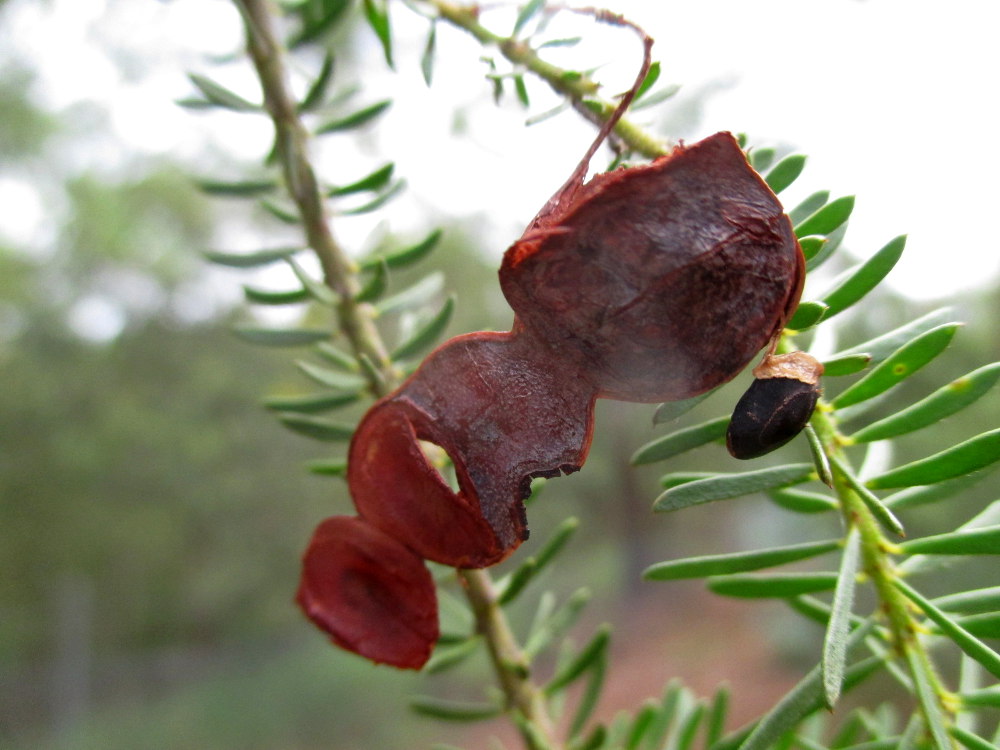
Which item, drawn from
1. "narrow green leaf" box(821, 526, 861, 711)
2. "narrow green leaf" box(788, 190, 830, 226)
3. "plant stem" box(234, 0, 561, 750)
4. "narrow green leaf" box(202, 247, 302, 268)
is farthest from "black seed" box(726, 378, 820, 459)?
"narrow green leaf" box(202, 247, 302, 268)

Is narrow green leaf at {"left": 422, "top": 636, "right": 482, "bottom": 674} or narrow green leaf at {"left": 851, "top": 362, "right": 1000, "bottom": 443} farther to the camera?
narrow green leaf at {"left": 422, "top": 636, "right": 482, "bottom": 674}

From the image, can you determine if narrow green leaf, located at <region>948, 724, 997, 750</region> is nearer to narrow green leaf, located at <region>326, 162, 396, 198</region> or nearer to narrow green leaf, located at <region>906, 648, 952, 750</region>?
narrow green leaf, located at <region>906, 648, 952, 750</region>

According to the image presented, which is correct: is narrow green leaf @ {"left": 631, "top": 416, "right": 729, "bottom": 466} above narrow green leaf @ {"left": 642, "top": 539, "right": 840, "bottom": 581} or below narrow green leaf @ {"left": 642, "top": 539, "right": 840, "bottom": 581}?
above

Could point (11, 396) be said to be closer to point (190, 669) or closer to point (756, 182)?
point (190, 669)

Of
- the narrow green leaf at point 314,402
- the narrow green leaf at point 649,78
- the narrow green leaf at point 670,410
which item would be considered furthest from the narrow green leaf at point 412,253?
the narrow green leaf at point 670,410

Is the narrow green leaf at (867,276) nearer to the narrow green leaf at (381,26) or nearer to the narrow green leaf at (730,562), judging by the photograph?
the narrow green leaf at (730,562)

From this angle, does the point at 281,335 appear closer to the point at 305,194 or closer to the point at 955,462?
the point at 305,194

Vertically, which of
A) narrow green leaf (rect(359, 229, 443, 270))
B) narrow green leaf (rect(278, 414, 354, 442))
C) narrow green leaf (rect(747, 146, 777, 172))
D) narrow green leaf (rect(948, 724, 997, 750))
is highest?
narrow green leaf (rect(747, 146, 777, 172))
